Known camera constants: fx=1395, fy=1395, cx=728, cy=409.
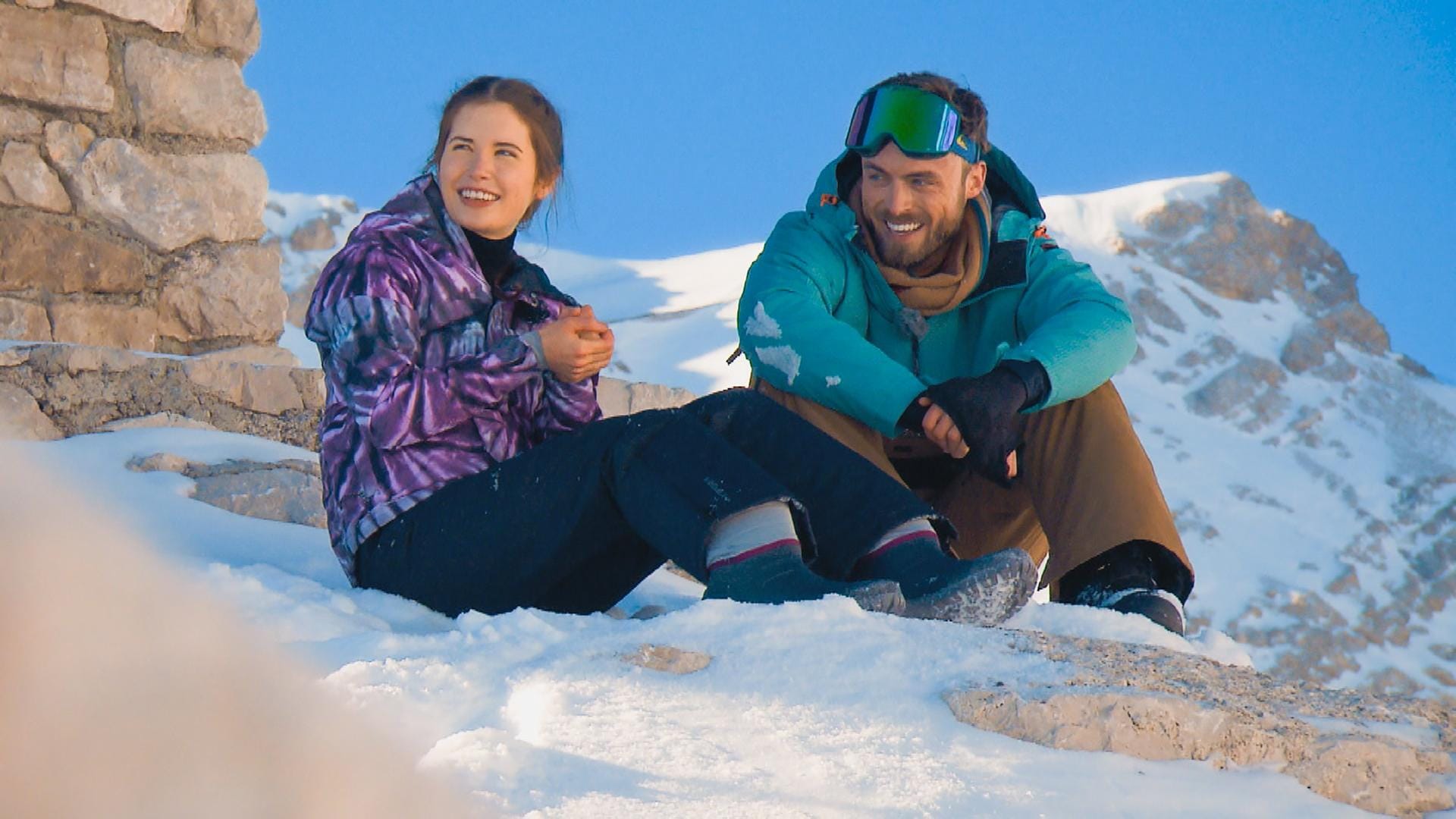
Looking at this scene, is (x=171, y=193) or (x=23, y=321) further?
(x=171, y=193)

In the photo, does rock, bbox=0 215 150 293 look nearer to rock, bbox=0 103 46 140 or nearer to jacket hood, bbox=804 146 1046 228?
rock, bbox=0 103 46 140

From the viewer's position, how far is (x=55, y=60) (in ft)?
11.4

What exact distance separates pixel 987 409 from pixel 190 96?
2.40m

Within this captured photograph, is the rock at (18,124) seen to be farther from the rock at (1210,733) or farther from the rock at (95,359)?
the rock at (1210,733)

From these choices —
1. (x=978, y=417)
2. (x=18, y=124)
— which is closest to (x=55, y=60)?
(x=18, y=124)

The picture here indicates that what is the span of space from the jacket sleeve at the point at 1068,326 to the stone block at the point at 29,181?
2.39 m

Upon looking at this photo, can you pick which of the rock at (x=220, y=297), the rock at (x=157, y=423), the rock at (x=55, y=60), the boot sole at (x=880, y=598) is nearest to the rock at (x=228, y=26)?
the rock at (x=55, y=60)

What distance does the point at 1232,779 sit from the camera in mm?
1419

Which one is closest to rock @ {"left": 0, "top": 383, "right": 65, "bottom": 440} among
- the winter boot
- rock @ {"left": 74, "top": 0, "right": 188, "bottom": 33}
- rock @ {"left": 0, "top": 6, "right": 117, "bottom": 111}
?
rock @ {"left": 0, "top": 6, "right": 117, "bottom": 111}

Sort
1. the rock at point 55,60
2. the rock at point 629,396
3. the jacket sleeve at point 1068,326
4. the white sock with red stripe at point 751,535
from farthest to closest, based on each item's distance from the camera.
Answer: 1. the rock at point 629,396
2. the rock at point 55,60
3. the jacket sleeve at point 1068,326
4. the white sock with red stripe at point 751,535

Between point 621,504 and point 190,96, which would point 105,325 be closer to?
point 190,96

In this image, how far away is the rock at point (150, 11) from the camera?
3570 millimetres

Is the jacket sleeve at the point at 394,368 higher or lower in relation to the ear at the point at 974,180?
lower

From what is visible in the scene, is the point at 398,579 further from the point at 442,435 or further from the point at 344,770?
the point at 344,770
